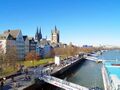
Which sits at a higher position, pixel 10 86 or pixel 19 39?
pixel 19 39

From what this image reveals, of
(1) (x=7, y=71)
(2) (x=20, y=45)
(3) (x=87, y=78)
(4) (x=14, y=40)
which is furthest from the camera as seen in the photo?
(2) (x=20, y=45)

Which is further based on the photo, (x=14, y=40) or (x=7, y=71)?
(x=14, y=40)

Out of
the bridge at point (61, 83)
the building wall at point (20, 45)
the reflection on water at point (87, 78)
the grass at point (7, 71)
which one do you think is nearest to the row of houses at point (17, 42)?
the building wall at point (20, 45)

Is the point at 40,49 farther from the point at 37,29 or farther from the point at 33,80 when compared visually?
the point at 33,80

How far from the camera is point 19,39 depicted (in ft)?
295

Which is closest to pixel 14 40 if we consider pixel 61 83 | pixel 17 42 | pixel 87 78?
pixel 17 42

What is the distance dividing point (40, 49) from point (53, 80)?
81.9 m

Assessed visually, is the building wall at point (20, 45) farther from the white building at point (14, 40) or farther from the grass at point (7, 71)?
the grass at point (7, 71)

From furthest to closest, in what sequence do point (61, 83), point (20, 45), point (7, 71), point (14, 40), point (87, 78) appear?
point (20, 45) < point (14, 40) < point (87, 78) < point (7, 71) < point (61, 83)

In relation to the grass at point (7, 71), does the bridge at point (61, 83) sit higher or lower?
lower

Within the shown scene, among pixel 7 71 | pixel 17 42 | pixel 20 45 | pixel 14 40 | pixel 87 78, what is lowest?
pixel 87 78

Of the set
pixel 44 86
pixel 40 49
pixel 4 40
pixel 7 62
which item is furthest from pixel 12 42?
pixel 44 86

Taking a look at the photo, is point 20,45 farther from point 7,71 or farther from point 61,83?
point 61,83

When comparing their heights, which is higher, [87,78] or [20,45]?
[20,45]
